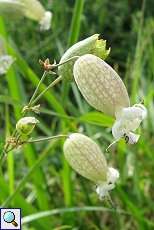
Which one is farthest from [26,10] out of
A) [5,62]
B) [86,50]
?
A: [86,50]

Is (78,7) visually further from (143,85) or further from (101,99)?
(143,85)

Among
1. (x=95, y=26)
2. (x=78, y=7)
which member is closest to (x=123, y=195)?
(x=78, y=7)

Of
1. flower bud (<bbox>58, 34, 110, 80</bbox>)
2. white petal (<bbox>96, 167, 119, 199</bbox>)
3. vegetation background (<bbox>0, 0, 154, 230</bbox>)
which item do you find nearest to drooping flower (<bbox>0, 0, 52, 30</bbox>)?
vegetation background (<bbox>0, 0, 154, 230</bbox>)

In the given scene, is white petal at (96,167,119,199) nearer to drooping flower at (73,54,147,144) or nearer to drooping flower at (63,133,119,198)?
drooping flower at (63,133,119,198)

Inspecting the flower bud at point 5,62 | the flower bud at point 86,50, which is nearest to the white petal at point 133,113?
the flower bud at point 86,50

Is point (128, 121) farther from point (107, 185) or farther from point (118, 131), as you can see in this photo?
point (107, 185)

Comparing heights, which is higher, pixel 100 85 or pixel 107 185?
pixel 100 85

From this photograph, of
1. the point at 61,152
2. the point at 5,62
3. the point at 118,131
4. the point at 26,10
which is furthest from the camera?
the point at 61,152

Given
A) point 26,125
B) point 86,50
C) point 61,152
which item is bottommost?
point 61,152
